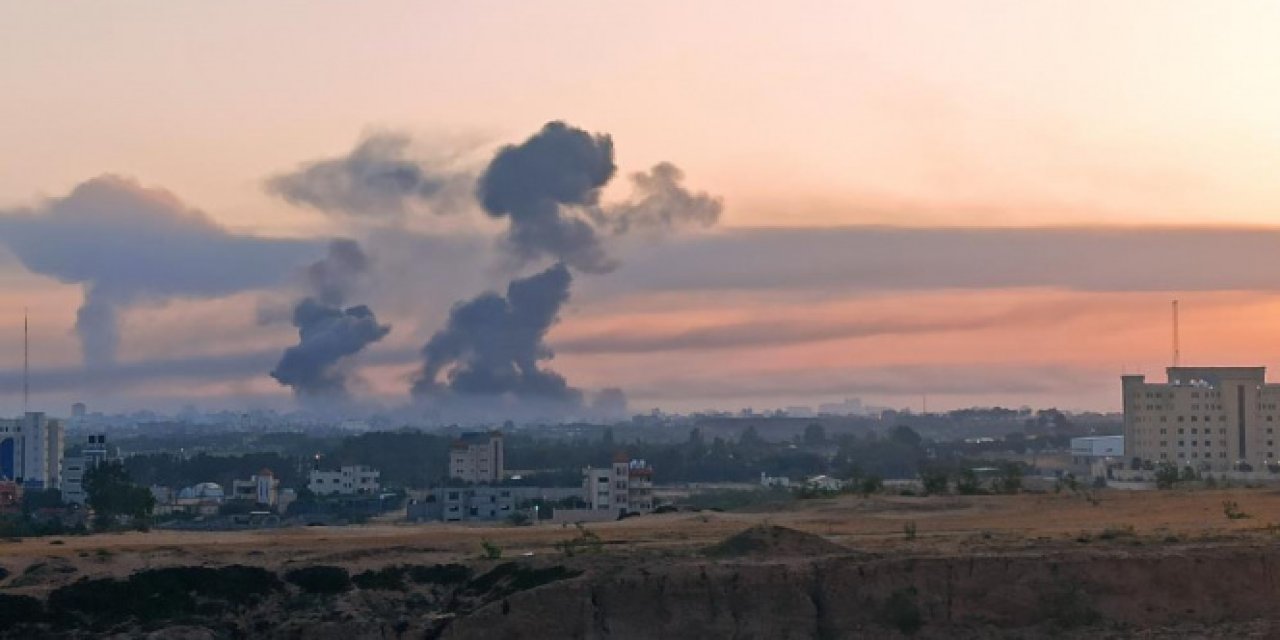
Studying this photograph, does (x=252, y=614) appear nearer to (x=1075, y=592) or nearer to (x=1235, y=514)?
(x=1075, y=592)

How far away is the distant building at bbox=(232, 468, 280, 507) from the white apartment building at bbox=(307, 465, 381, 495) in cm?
463

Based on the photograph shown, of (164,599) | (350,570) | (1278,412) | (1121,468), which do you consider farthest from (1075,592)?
(1278,412)

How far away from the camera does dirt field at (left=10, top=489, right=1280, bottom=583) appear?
50.9 m

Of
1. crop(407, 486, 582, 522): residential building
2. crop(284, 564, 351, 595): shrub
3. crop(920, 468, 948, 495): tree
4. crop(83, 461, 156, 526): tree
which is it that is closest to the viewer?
crop(284, 564, 351, 595): shrub

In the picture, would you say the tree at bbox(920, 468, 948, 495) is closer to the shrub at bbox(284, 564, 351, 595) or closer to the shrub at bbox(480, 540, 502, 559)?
the shrub at bbox(480, 540, 502, 559)

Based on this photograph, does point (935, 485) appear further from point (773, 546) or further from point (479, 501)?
point (479, 501)

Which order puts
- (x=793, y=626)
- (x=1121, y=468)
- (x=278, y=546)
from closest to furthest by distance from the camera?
(x=793, y=626), (x=278, y=546), (x=1121, y=468)

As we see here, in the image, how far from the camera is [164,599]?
45656mm

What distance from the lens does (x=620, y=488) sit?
116 meters

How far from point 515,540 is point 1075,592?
60.7ft

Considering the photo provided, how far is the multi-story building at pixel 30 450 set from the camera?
160 metres

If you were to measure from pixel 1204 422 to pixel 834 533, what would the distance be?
3660 inches

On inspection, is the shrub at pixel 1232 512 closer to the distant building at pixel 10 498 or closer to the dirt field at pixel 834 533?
the dirt field at pixel 834 533

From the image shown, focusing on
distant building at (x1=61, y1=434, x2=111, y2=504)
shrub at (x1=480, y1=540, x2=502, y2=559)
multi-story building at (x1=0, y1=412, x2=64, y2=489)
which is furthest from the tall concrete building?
shrub at (x1=480, y1=540, x2=502, y2=559)
